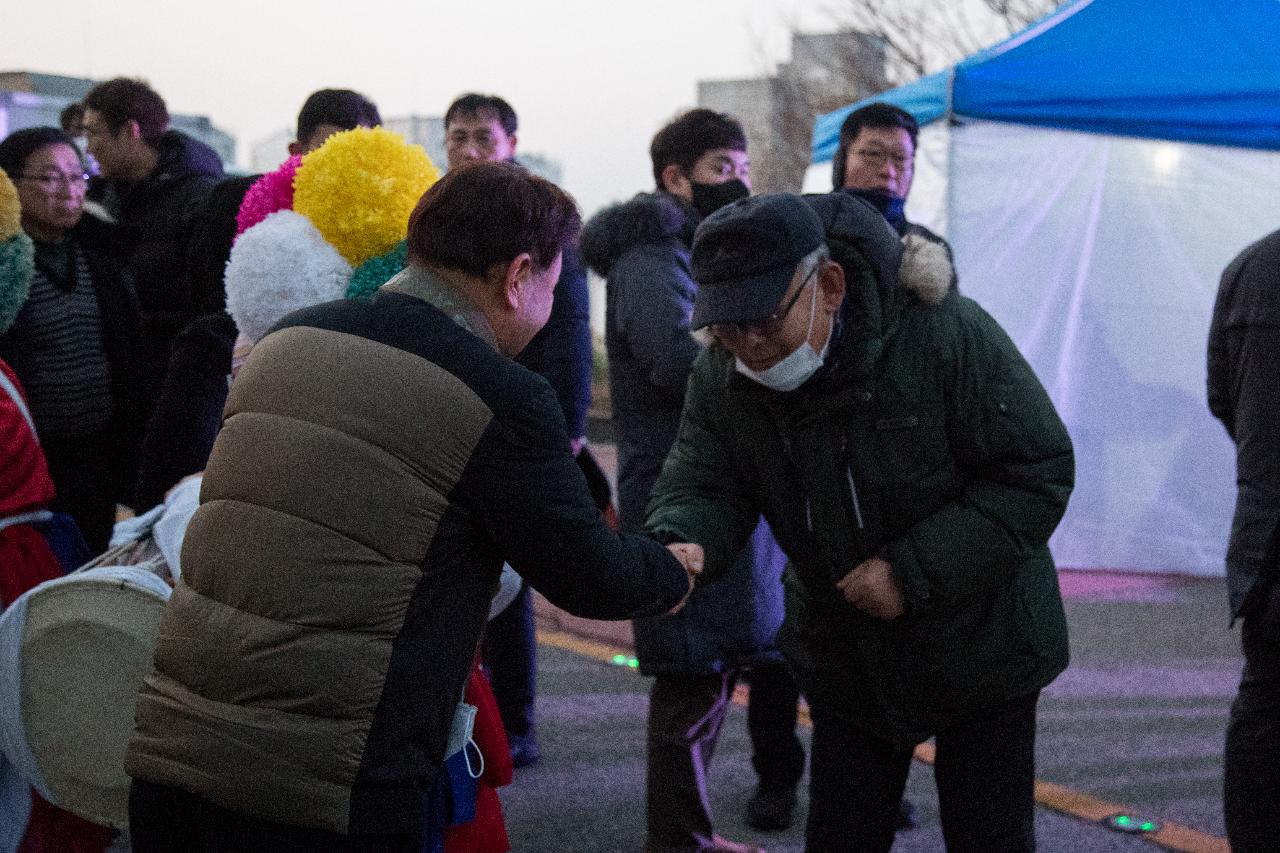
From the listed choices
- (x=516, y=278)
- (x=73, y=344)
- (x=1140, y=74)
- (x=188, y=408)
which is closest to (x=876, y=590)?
(x=516, y=278)

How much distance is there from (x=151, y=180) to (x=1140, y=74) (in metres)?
4.74

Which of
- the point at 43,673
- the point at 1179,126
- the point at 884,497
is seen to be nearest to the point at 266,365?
the point at 43,673

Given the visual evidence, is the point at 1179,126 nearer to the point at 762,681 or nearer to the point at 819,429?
the point at 762,681

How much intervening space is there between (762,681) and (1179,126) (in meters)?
4.30

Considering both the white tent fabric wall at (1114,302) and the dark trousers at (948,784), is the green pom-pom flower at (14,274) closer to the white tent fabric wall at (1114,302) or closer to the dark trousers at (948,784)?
the dark trousers at (948,784)

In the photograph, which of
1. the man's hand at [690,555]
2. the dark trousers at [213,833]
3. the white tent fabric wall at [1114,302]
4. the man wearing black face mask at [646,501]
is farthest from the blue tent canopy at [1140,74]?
the dark trousers at [213,833]

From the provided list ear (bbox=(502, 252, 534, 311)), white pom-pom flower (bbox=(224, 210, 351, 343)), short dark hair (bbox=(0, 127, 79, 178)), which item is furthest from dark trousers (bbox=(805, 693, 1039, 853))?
short dark hair (bbox=(0, 127, 79, 178))

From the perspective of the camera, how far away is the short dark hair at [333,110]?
427cm

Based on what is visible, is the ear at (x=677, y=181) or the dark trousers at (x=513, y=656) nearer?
the ear at (x=677, y=181)

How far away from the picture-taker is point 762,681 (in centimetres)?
425

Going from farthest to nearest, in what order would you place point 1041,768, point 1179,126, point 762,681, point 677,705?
point 1179,126
point 1041,768
point 762,681
point 677,705

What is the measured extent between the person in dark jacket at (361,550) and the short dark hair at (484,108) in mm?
3030

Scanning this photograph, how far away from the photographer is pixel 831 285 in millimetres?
2604

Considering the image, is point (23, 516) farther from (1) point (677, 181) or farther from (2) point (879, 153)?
(2) point (879, 153)
